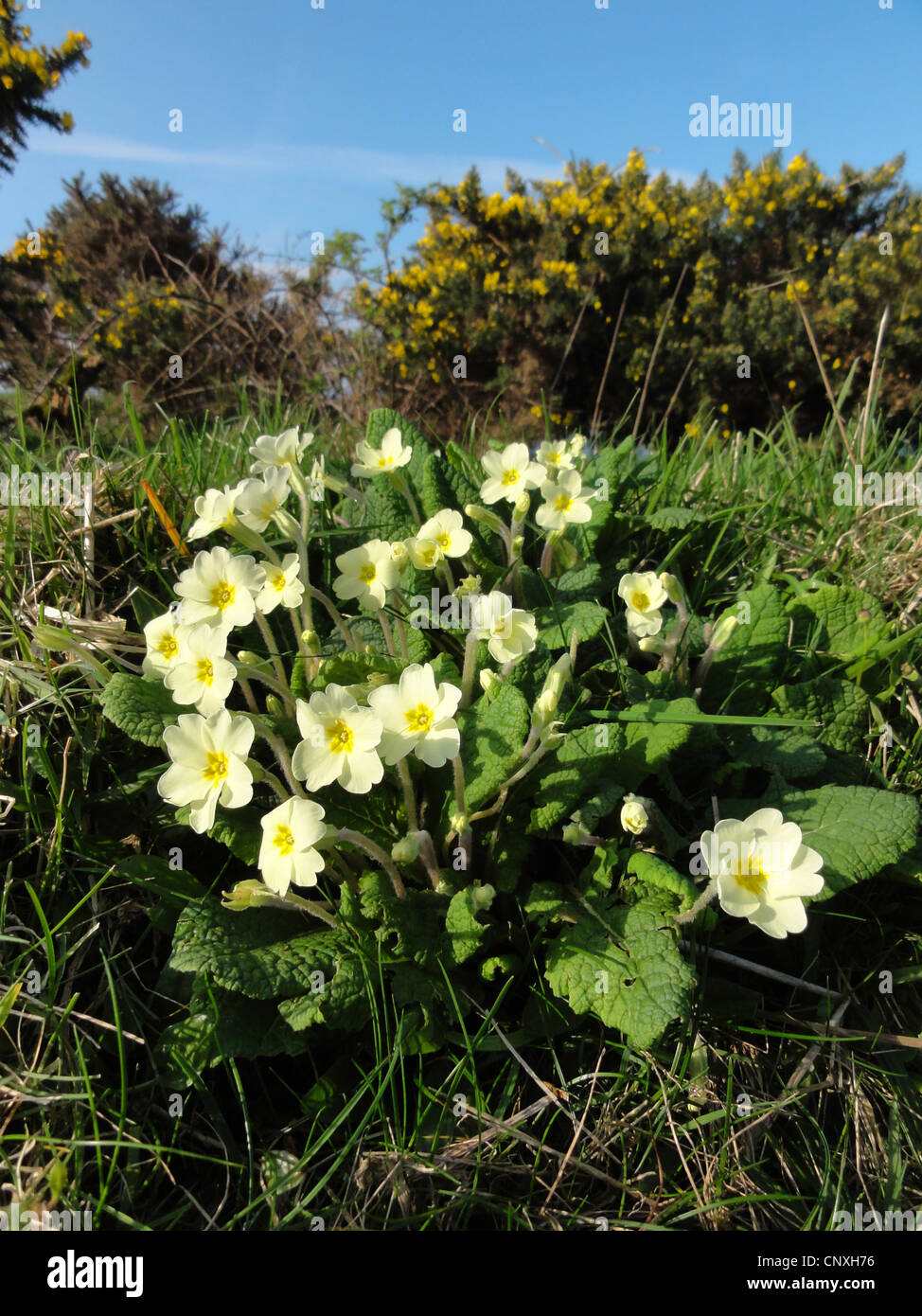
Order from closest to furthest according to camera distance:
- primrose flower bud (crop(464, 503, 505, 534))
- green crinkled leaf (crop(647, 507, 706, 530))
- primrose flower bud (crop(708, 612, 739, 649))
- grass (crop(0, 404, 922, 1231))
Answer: grass (crop(0, 404, 922, 1231)) < primrose flower bud (crop(708, 612, 739, 649)) < primrose flower bud (crop(464, 503, 505, 534)) < green crinkled leaf (crop(647, 507, 706, 530))

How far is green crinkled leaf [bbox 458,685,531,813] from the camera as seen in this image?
1.84m

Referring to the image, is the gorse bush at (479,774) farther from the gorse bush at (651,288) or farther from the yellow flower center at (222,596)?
the gorse bush at (651,288)

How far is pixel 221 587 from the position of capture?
1850 mm

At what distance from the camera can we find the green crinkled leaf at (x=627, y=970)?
1.56m

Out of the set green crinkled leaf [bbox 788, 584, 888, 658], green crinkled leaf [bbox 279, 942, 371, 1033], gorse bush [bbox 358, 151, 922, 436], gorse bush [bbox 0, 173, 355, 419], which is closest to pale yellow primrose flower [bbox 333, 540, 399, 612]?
green crinkled leaf [bbox 279, 942, 371, 1033]

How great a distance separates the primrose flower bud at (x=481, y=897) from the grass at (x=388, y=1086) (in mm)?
230

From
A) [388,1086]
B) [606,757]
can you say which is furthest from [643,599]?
[388,1086]

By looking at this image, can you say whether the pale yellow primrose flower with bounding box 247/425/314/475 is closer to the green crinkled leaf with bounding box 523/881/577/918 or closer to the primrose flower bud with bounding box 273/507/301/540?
the primrose flower bud with bounding box 273/507/301/540

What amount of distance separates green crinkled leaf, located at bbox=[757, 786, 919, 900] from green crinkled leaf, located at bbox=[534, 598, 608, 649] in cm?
61

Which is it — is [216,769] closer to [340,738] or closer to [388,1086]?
[340,738]

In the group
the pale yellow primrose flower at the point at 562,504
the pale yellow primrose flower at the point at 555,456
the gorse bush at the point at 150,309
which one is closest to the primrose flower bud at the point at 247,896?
the pale yellow primrose flower at the point at 562,504

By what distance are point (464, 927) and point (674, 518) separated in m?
1.53
